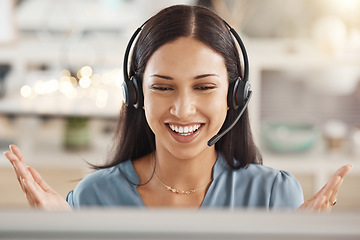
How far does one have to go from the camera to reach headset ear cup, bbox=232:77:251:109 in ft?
1.65

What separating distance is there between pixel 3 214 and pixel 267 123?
5.03 feet

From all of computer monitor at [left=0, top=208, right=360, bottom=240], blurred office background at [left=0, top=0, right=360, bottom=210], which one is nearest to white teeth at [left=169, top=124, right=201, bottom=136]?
computer monitor at [left=0, top=208, right=360, bottom=240]

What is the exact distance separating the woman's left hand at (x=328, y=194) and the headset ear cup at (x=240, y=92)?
11cm

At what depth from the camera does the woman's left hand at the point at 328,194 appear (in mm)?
450

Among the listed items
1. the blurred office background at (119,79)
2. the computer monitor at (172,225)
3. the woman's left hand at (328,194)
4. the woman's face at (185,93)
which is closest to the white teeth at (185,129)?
the woman's face at (185,93)

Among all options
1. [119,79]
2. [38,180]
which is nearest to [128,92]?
[38,180]

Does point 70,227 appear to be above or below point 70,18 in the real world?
below

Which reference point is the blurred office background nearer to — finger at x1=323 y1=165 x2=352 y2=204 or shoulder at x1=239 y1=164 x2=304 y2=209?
shoulder at x1=239 y1=164 x2=304 y2=209

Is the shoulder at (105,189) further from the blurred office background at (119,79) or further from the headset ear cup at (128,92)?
the blurred office background at (119,79)

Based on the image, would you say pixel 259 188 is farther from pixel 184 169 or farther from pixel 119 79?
pixel 119 79

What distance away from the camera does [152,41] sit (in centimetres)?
49

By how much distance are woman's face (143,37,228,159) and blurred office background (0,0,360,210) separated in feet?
3.35

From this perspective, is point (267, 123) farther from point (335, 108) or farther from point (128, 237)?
point (128, 237)

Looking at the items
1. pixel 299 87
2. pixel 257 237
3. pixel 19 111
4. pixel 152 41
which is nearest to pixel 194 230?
pixel 257 237
